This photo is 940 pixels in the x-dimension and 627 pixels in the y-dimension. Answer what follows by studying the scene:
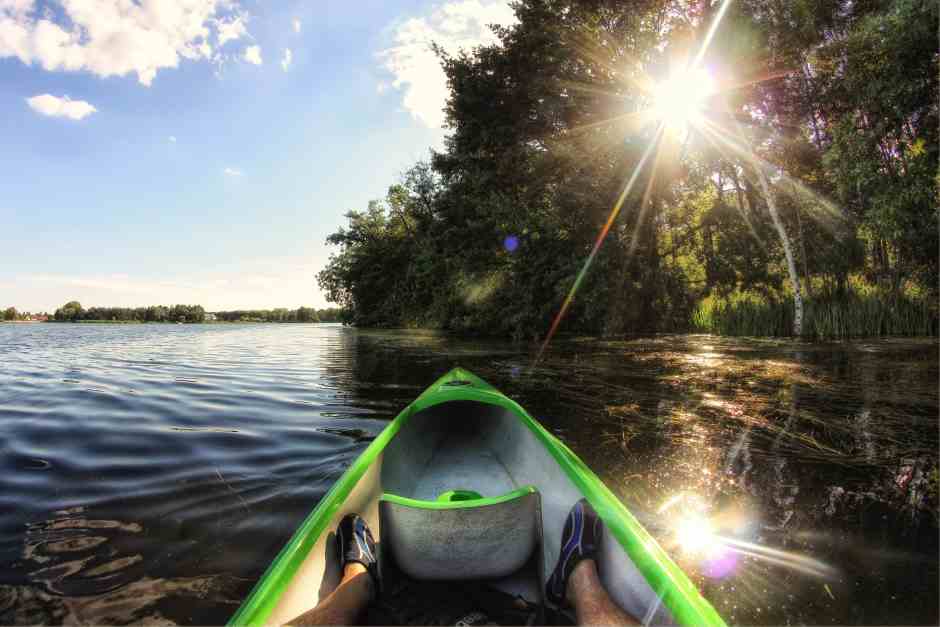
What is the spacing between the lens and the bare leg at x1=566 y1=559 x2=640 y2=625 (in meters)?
1.61

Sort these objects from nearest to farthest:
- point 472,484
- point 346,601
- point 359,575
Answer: point 346,601 < point 359,575 < point 472,484

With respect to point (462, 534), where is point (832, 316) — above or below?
above

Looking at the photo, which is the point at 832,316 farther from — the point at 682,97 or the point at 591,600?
the point at 591,600

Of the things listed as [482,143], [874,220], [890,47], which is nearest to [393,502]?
[874,220]

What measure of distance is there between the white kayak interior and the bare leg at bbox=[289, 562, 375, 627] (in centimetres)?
7

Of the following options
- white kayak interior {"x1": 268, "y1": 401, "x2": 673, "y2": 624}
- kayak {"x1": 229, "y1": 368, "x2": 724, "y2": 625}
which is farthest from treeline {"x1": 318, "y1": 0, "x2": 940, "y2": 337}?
kayak {"x1": 229, "y1": 368, "x2": 724, "y2": 625}

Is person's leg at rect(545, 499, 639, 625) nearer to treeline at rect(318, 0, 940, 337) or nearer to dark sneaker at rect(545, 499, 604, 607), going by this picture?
dark sneaker at rect(545, 499, 604, 607)

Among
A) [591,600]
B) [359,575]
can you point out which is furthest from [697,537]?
[359,575]

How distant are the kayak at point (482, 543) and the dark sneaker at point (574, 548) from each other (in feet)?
0.17

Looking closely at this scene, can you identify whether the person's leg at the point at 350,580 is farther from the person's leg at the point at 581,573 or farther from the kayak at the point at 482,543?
the person's leg at the point at 581,573

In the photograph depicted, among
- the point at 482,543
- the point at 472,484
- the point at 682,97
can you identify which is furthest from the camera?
the point at 682,97

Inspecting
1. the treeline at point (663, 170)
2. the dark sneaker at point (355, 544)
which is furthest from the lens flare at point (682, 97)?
the dark sneaker at point (355, 544)

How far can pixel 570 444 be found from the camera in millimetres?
4094

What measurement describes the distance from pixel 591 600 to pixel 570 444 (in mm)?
2402
